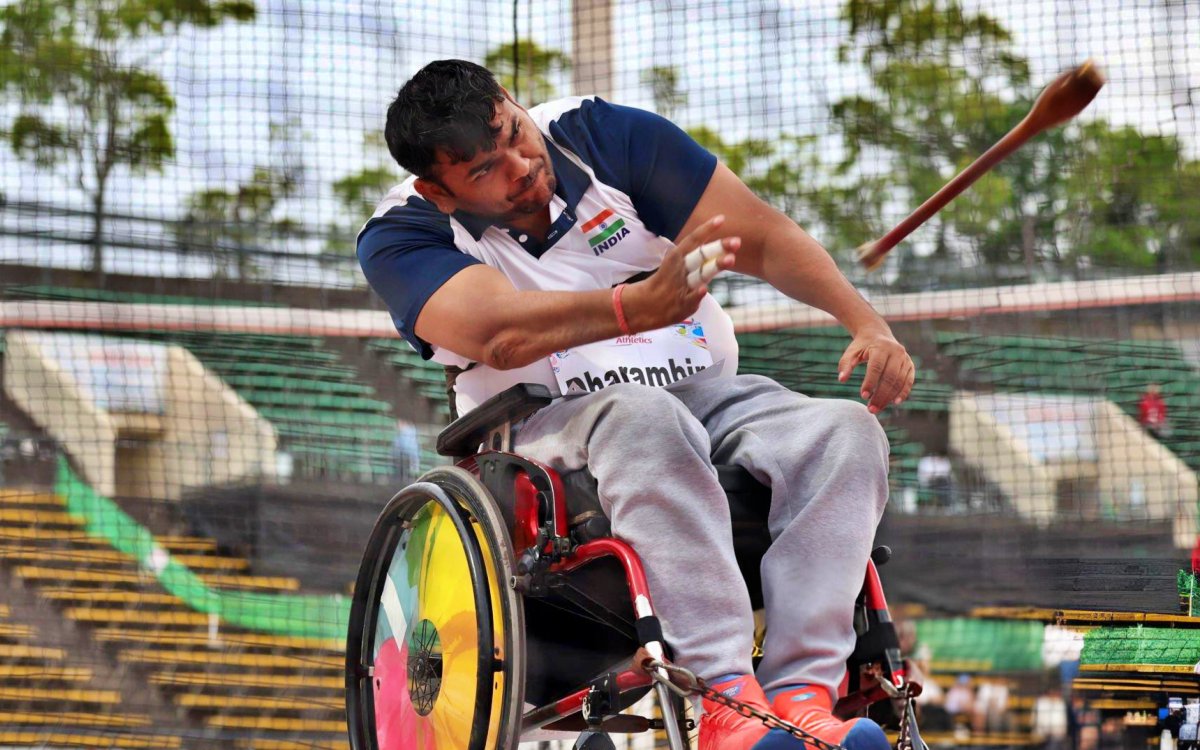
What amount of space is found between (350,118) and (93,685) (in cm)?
229

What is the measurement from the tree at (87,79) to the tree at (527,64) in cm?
121

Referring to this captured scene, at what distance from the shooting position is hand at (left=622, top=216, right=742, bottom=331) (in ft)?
5.25

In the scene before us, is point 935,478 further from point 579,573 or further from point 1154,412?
point 579,573

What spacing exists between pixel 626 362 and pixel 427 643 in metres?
0.54

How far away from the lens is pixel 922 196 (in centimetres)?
489

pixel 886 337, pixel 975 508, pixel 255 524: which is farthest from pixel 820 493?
pixel 255 524

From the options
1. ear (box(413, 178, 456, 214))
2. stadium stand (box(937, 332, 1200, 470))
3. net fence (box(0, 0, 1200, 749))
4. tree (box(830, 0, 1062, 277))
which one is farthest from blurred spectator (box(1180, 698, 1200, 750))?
tree (box(830, 0, 1062, 277))

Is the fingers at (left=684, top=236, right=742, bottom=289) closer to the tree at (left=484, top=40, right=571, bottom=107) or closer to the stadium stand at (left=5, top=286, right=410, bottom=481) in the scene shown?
the tree at (left=484, top=40, right=571, bottom=107)

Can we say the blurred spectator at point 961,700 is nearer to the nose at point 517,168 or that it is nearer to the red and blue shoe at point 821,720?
the red and blue shoe at point 821,720

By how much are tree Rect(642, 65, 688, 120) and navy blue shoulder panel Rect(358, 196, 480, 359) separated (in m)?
2.64

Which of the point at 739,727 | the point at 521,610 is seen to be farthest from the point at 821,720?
the point at 521,610

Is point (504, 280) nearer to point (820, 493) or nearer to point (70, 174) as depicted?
point (820, 493)

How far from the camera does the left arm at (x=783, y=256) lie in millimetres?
1973

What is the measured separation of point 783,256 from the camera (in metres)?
2.09
